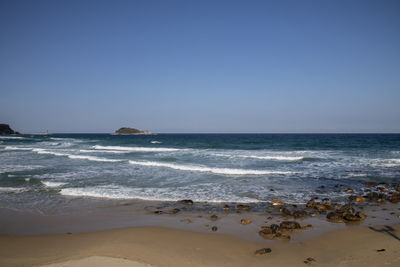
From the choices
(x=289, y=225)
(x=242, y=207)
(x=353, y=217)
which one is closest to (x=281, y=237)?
(x=289, y=225)

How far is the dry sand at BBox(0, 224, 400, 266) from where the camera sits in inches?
197

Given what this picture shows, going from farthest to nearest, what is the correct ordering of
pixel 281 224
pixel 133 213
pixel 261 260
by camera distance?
1. pixel 133 213
2. pixel 281 224
3. pixel 261 260

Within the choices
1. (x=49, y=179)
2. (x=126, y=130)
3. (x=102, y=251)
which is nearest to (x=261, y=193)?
(x=102, y=251)

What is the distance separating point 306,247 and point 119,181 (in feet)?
34.8

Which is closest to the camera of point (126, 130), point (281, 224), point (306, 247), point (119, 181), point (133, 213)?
point (306, 247)

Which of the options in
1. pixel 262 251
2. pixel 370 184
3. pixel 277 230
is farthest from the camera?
pixel 370 184

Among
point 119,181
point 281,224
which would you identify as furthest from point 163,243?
point 119,181

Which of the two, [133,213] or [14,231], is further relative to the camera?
[133,213]

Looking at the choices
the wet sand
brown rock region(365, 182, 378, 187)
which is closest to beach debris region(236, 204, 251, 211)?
the wet sand

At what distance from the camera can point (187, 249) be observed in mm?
5680

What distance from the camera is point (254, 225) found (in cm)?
719

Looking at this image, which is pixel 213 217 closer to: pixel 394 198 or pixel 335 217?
pixel 335 217

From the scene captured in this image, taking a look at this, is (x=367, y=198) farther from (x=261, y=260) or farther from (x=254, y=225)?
(x=261, y=260)

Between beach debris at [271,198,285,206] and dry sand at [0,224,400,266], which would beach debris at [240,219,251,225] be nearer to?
dry sand at [0,224,400,266]
